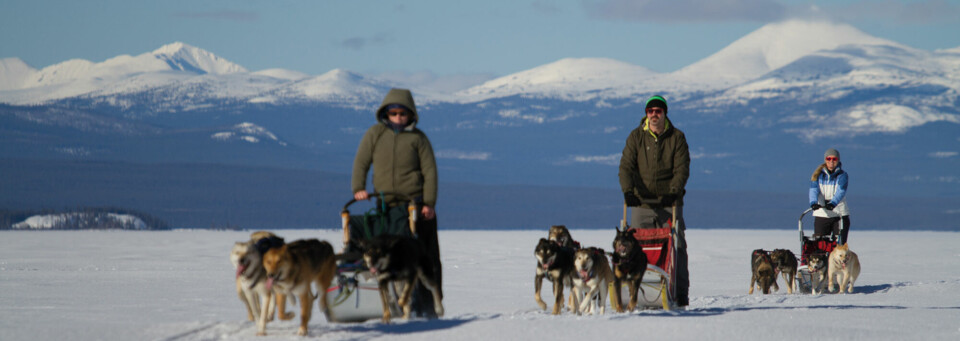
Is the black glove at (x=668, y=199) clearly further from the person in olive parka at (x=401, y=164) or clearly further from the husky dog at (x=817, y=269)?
the husky dog at (x=817, y=269)

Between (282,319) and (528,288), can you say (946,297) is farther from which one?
(282,319)

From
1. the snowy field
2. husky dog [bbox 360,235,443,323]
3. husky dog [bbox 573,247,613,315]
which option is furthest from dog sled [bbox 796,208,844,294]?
husky dog [bbox 360,235,443,323]

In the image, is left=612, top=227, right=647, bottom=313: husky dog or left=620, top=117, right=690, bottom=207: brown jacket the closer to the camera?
left=612, top=227, right=647, bottom=313: husky dog

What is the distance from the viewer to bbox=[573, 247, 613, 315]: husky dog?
9.49 m

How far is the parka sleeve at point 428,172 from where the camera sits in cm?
914

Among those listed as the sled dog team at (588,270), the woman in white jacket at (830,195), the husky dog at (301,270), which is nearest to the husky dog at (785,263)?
the woman in white jacket at (830,195)

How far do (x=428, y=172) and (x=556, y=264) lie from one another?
50.6 inches

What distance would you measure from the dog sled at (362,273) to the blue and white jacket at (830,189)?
639 centimetres

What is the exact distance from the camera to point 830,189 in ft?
45.9

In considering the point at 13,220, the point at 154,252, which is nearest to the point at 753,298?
the point at 154,252

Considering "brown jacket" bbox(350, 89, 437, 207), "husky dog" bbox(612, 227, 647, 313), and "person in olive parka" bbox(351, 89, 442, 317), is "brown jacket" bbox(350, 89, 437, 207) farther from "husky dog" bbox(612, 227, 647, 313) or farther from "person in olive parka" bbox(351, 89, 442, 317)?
"husky dog" bbox(612, 227, 647, 313)

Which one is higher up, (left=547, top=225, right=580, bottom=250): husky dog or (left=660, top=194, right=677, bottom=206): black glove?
(left=660, top=194, right=677, bottom=206): black glove

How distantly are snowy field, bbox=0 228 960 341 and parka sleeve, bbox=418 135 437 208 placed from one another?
0.92m

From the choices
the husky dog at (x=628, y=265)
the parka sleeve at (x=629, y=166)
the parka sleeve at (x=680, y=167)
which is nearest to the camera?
the husky dog at (x=628, y=265)
